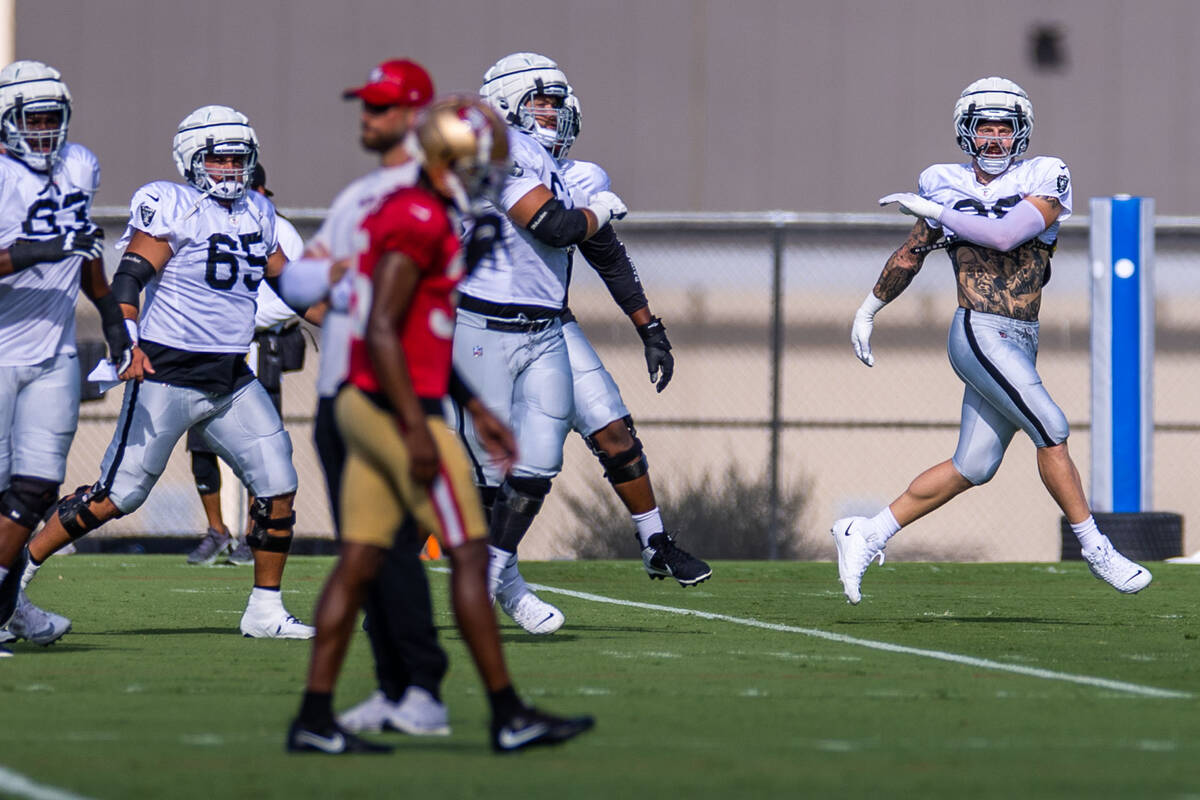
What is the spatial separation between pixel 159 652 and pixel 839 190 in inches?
451

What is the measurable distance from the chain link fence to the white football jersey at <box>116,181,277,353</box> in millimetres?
8073

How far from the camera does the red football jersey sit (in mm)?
4965

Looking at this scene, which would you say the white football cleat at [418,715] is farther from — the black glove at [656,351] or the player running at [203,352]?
the black glove at [656,351]

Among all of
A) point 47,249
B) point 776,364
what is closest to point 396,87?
point 47,249

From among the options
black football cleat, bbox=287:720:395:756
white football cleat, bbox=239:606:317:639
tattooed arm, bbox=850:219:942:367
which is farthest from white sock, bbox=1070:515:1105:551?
black football cleat, bbox=287:720:395:756

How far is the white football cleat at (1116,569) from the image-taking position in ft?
28.4

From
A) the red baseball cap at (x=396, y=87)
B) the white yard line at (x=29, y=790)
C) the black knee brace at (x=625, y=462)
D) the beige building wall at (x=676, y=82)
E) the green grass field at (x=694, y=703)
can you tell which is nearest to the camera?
the white yard line at (x=29, y=790)

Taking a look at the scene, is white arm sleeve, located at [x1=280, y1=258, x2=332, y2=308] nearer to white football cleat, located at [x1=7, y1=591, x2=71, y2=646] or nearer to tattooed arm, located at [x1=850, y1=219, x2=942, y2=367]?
white football cleat, located at [x1=7, y1=591, x2=71, y2=646]

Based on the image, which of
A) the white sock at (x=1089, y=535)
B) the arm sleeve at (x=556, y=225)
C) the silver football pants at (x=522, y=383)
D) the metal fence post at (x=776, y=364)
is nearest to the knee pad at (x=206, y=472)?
the metal fence post at (x=776, y=364)

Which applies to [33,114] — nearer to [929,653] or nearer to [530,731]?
[530,731]

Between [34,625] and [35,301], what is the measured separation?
3.85 feet

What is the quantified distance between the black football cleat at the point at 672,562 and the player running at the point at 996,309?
762mm

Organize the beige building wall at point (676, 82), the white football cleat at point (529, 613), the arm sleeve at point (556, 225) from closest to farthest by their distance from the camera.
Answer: the arm sleeve at point (556, 225)
the white football cleat at point (529, 613)
the beige building wall at point (676, 82)

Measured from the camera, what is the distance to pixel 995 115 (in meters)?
8.85
